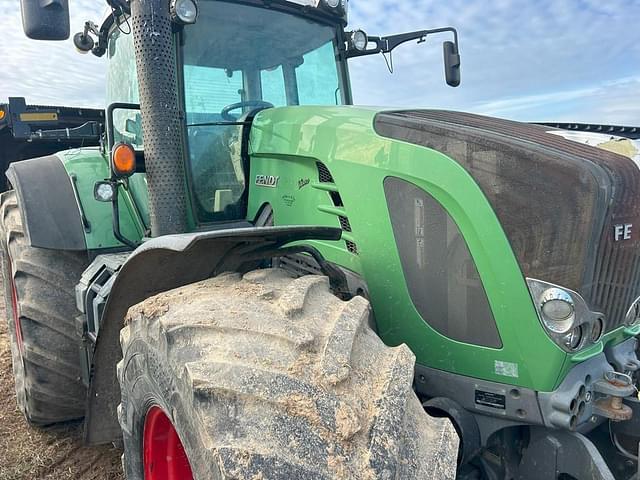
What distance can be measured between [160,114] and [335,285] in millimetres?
1075

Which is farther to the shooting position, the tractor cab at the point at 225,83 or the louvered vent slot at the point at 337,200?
the tractor cab at the point at 225,83

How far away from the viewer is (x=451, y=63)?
359cm

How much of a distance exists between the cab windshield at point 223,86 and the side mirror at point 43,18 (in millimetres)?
Result: 665

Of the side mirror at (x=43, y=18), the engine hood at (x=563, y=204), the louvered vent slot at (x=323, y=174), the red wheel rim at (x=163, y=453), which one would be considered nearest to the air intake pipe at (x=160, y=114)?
the side mirror at (x=43, y=18)

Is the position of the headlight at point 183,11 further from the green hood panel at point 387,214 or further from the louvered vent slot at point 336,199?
the louvered vent slot at point 336,199

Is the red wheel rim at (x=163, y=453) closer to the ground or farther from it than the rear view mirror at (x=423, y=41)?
closer to the ground

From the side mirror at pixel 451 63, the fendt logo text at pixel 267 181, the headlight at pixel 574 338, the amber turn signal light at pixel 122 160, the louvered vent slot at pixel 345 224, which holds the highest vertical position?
the side mirror at pixel 451 63

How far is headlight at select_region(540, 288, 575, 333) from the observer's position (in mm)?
1808

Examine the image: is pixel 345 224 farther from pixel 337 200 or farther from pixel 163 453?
Answer: pixel 163 453

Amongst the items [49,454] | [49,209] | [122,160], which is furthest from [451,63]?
[49,454]

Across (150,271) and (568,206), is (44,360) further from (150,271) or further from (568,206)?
(568,206)

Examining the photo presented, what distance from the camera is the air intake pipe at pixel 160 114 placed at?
245 cm

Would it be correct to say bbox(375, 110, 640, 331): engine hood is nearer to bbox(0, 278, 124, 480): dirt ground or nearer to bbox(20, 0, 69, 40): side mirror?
bbox(20, 0, 69, 40): side mirror

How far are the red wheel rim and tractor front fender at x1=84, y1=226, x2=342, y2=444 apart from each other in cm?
54
